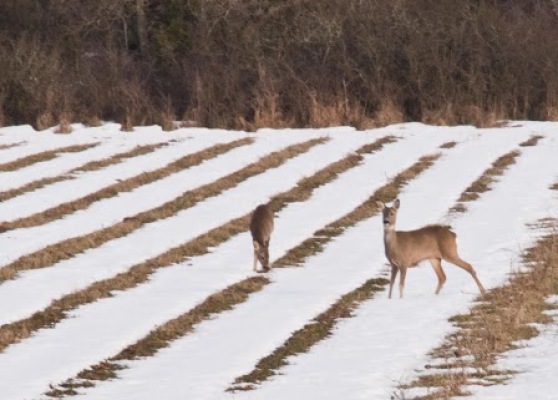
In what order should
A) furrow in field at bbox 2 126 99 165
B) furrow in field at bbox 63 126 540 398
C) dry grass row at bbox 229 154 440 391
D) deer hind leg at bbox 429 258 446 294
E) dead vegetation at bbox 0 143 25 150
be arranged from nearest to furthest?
furrow in field at bbox 63 126 540 398, dry grass row at bbox 229 154 440 391, deer hind leg at bbox 429 258 446 294, furrow in field at bbox 2 126 99 165, dead vegetation at bbox 0 143 25 150

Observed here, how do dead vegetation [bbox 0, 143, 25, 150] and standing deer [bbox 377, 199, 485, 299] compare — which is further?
dead vegetation [bbox 0, 143, 25, 150]

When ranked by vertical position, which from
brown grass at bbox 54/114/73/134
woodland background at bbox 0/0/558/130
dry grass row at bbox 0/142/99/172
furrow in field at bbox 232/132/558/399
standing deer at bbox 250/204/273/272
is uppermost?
woodland background at bbox 0/0/558/130

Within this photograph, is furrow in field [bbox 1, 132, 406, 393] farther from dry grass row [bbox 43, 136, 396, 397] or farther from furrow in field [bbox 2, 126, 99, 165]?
furrow in field [bbox 2, 126, 99, 165]

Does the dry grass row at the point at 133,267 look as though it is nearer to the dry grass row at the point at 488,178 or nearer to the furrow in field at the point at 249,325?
the furrow in field at the point at 249,325

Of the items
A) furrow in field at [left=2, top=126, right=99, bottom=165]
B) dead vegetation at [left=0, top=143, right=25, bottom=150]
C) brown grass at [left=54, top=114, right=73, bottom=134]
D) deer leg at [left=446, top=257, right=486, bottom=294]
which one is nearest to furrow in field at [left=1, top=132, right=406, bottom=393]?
deer leg at [left=446, top=257, right=486, bottom=294]

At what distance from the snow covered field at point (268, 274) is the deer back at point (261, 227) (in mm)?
394

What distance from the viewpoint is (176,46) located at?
40250 millimetres

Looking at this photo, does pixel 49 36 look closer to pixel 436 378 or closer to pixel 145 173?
pixel 145 173

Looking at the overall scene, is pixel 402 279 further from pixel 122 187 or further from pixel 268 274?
pixel 122 187

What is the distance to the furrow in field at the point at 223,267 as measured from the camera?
1430cm

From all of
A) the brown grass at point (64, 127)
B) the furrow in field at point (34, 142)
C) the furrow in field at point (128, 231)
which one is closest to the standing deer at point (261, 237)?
the furrow in field at point (128, 231)

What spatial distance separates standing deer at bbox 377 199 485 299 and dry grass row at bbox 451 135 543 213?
20.9 ft

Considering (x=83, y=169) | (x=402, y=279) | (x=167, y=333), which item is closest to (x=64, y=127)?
(x=83, y=169)

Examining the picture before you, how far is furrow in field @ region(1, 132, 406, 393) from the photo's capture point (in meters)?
18.2
